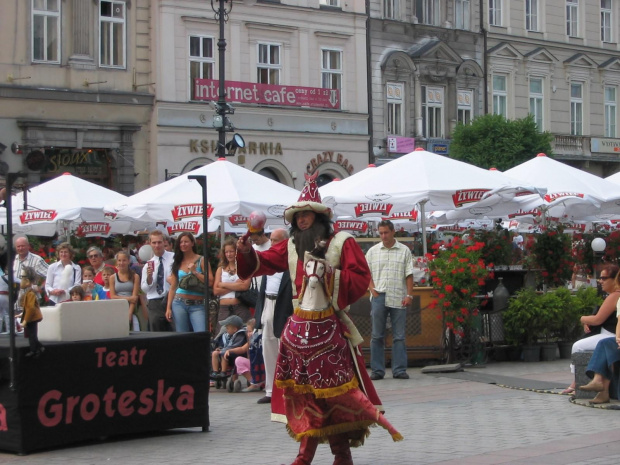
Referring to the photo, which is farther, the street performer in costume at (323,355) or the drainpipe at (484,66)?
the drainpipe at (484,66)

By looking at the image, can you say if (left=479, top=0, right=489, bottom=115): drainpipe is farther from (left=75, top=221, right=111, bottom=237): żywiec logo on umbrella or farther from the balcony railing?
(left=75, top=221, right=111, bottom=237): żywiec logo on umbrella

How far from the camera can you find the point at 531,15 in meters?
45.1

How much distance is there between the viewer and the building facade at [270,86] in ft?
110

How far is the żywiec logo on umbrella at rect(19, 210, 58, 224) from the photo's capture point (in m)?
19.4

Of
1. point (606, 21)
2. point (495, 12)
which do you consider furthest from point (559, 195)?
point (606, 21)

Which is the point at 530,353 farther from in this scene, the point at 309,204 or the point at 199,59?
the point at 199,59

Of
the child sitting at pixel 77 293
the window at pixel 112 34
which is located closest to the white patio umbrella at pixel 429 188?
the child sitting at pixel 77 293

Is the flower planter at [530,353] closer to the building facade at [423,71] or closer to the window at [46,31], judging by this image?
the window at [46,31]

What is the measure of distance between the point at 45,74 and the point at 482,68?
17755mm

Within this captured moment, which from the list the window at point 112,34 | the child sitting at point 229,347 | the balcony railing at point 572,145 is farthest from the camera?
the balcony railing at point 572,145

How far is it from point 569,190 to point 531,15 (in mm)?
26899

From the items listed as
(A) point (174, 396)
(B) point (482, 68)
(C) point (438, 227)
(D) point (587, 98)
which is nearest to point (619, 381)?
(A) point (174, 396)

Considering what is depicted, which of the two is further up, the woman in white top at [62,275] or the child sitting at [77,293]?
the woman in white top at [62,275]

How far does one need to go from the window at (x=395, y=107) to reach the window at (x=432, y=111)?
3.42 ft
